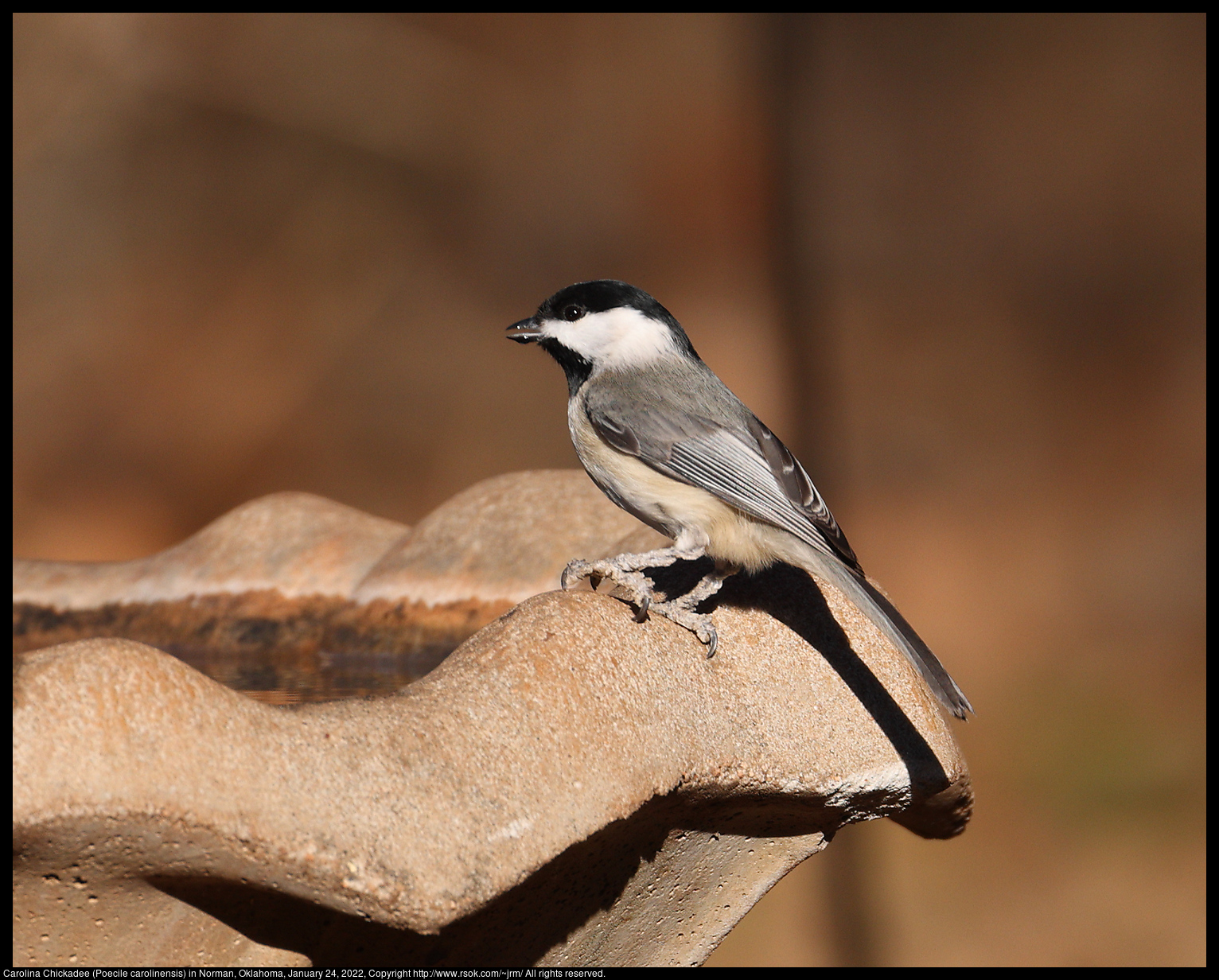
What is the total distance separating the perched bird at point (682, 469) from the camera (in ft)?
7.45

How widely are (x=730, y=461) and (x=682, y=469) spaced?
107mm

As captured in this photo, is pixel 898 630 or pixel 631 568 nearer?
pixel 898 630

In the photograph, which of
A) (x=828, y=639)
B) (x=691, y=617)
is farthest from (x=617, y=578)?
(x=828, y=639)

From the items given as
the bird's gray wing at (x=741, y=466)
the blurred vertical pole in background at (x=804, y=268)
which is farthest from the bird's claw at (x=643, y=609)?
the blurred vertical pole in background at (x=804, y=268)

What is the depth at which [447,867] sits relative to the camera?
1417mm

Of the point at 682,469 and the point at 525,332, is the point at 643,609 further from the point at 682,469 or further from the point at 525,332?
the point at 525,332

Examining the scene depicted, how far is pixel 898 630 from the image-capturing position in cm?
220

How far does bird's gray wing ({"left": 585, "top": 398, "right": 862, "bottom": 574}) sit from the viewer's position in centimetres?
237

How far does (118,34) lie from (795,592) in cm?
782

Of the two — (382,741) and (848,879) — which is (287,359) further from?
(382,741)

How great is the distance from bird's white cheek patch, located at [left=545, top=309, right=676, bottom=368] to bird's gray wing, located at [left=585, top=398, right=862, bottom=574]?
20cm

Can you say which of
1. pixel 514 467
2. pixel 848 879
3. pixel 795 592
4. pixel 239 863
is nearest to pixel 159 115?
pixel 514 467

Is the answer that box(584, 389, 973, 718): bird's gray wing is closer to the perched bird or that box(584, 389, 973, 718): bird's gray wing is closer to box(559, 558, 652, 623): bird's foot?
the perched bird

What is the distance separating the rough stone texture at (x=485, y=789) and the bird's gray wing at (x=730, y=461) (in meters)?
0.15
